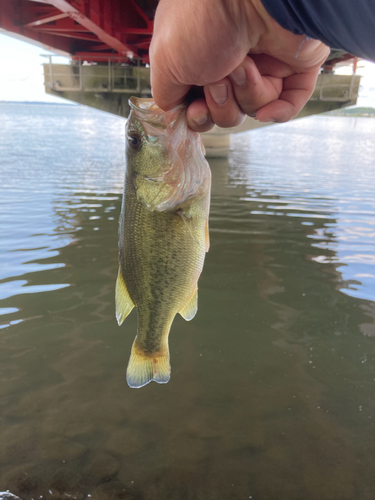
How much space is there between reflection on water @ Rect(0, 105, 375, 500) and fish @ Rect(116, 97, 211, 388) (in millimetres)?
1335

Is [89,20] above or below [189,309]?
above

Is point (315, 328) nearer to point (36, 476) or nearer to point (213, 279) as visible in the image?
point (213, 279)

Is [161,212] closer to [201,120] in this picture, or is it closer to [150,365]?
[201,120]

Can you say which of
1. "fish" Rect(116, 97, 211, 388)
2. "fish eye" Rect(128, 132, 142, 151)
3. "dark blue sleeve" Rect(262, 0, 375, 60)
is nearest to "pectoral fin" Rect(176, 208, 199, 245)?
"fish" Rect(116, 97, 211, 388)

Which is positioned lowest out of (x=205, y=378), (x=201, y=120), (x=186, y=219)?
(x=205, y=378)

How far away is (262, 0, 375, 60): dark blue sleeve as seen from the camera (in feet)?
3.20

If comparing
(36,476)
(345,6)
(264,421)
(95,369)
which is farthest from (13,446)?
(345,6)

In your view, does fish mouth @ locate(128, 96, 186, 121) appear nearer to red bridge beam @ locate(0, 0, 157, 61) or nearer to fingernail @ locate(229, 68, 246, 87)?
fingernail @ locate(229, 68, 246, 87)

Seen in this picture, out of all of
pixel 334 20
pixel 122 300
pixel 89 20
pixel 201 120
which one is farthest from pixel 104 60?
pixel 334 20

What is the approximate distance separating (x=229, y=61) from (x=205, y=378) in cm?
359

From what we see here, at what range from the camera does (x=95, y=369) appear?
172 inches

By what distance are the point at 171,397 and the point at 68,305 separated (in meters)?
2.48

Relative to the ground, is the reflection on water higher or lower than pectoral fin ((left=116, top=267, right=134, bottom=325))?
lower

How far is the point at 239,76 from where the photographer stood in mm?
1688
